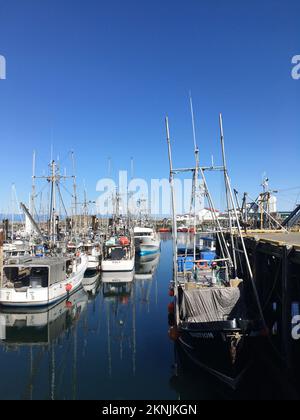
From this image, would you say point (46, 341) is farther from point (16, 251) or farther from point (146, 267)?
point (146, 267)

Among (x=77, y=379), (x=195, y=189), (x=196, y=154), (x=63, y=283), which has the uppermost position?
(x=196, y=154)

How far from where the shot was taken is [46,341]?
21359 millimetres

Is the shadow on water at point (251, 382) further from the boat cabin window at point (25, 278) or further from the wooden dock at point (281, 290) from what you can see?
the boat cabin window at point (25, 278)

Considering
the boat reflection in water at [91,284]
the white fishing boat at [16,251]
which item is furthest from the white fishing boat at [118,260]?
the white fishing boat at [16,251]

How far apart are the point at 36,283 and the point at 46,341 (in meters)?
7.58

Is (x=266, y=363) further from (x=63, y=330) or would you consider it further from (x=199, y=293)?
(x=63, y=330)

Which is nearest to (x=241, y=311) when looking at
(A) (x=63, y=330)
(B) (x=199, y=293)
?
(B) (x=199, y=293)

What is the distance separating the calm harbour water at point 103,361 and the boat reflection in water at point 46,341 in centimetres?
4

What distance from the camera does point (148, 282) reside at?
40906mm

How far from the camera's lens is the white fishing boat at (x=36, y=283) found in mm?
26156

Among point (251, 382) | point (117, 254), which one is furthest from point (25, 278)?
point (251, 382)

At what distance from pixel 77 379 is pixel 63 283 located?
586 inches

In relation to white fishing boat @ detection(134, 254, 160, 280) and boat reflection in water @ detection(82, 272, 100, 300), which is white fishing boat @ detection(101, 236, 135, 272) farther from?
white fishing boat @ detection(134, 254, 160, 280)

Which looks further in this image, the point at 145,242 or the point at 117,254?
the point at 145,242
